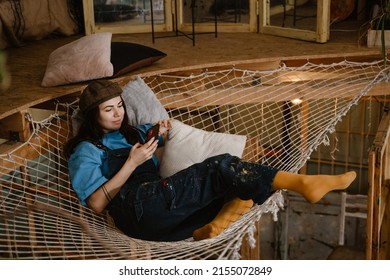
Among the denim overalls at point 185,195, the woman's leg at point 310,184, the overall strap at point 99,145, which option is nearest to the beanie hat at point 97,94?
the overall strap at point 99,145

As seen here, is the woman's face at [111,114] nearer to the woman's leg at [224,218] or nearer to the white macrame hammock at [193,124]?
the white macrame hammock at [193,124]

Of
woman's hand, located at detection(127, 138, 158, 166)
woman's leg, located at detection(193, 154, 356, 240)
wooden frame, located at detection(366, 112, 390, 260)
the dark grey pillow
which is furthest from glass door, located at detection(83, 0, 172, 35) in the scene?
woman's leg, located at detection(193, 154, 356, 240)

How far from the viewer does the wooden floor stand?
10.2 ft

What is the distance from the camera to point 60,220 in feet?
8.07

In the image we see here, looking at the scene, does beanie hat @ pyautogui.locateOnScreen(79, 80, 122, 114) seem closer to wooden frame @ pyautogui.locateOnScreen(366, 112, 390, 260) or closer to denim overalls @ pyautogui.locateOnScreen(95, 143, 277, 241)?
denim overalls @ pyautogui.locateOnScreen(95, 143, 277, 241)

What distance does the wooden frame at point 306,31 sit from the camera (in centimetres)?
409

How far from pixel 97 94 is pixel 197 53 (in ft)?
5.32

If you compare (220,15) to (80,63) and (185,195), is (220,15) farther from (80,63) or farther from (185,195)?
(185,195)

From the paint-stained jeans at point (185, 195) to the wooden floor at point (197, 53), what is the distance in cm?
89

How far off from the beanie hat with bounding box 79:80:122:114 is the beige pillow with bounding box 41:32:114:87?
705 millimetres

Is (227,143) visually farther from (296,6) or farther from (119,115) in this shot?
(296,6)

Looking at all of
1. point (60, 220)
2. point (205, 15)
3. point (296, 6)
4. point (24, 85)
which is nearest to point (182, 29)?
point (205, 15)

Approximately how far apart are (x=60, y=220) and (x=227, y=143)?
77 cm
